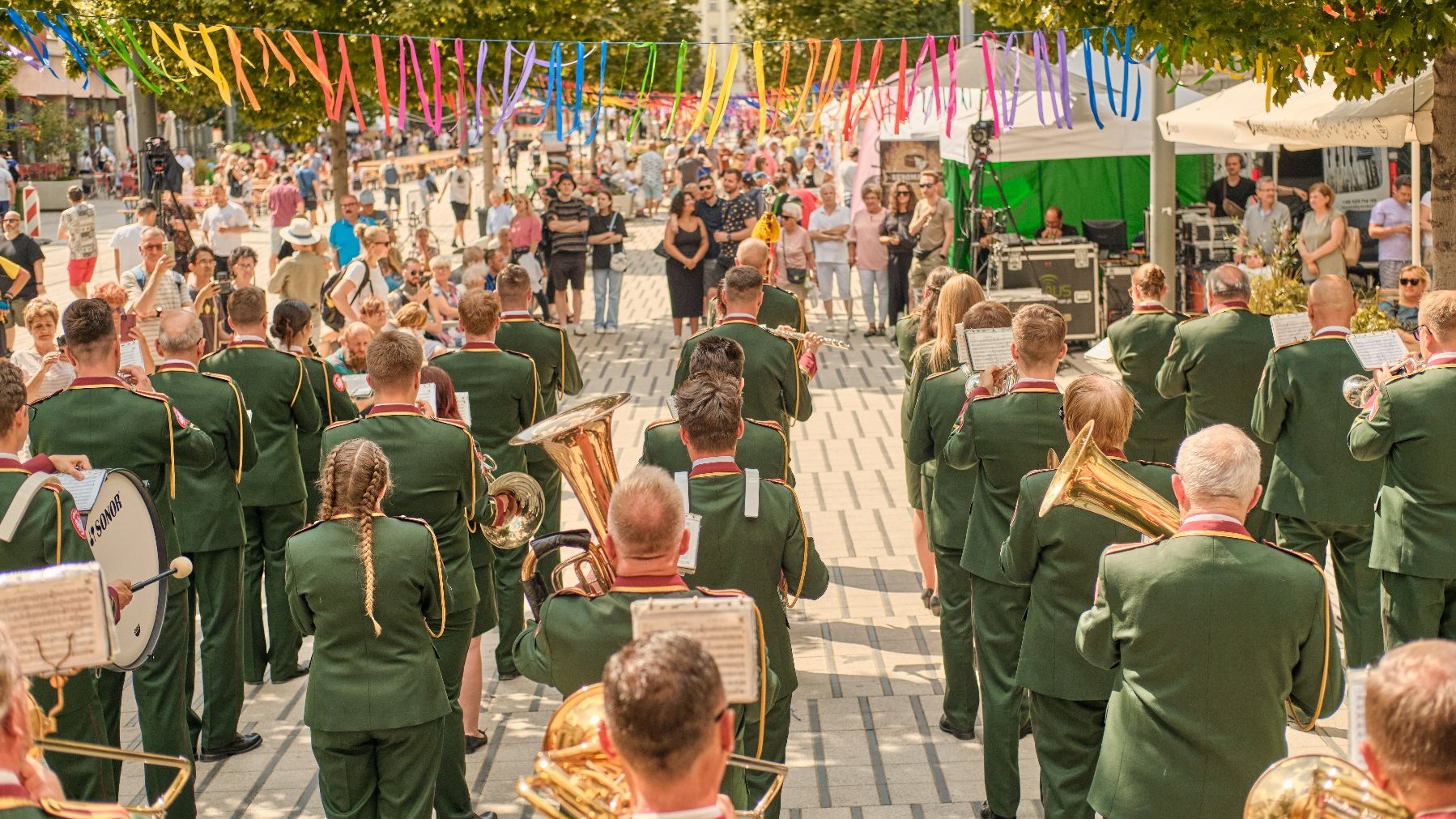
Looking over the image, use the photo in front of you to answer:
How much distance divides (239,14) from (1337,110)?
11.1 meters

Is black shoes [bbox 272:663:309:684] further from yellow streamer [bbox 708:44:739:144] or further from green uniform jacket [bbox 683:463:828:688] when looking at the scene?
yellow streamer [bbox 708:44:739:144]

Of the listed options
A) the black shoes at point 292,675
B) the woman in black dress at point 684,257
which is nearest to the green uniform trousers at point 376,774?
the black shoes at point 292,675

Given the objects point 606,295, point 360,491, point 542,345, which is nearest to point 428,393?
point 360,491

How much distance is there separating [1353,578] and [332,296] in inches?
277

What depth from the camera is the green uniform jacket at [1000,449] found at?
5539 millimetres

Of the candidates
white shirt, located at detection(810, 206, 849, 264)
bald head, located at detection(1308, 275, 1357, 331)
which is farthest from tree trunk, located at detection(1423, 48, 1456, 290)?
white shirt, located at detection(810, 206, 849, 264)

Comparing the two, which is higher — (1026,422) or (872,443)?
(1026,422)

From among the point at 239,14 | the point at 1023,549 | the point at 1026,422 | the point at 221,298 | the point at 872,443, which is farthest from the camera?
the point at 239,14

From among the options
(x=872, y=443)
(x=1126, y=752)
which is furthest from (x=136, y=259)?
(x=1126, y=752)

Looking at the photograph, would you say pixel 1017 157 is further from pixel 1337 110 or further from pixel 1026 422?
pixel 1026 422

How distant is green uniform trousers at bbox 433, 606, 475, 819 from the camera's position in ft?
18.2

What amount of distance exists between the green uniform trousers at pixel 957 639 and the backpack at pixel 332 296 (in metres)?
6.00

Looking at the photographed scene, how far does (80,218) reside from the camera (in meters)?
15.6

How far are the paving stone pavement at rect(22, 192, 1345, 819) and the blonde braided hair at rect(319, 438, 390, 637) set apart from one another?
176 cm
